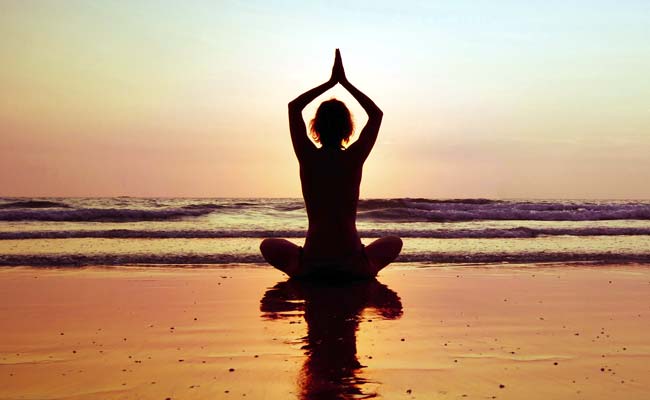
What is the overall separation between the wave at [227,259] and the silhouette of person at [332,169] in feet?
8.32

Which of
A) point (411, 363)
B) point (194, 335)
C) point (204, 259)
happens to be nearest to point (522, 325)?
point (411, 363)

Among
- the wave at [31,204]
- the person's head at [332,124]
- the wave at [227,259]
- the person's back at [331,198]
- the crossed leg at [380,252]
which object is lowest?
the wave at [227,259]

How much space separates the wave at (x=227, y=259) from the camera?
7.93 m

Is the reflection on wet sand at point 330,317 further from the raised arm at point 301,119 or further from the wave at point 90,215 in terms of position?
the wave at point 90,215

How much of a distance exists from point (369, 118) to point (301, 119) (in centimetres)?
56

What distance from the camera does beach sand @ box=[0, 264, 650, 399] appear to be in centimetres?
279

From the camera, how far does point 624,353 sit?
11.3 ft

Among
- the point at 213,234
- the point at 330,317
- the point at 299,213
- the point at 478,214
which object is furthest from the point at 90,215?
the point at 330,317

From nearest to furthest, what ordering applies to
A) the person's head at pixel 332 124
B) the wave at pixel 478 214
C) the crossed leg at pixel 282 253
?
the person's head at pixel 332 124, the crossed leg at pixel 282 253, the wave at pixel 478 214

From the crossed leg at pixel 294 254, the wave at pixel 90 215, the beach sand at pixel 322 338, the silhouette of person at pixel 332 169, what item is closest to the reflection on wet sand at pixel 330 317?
the beach sand at pixel 322 338

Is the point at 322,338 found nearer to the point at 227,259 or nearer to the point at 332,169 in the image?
the point at 332,169

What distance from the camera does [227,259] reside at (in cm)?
829

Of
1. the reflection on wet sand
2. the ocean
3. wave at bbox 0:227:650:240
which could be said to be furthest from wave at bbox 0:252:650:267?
wave at bbox 0:227:650:240

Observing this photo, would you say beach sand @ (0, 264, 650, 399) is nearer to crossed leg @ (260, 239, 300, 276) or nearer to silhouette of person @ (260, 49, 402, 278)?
crossed leg @ (260, 239, 300, 276)
